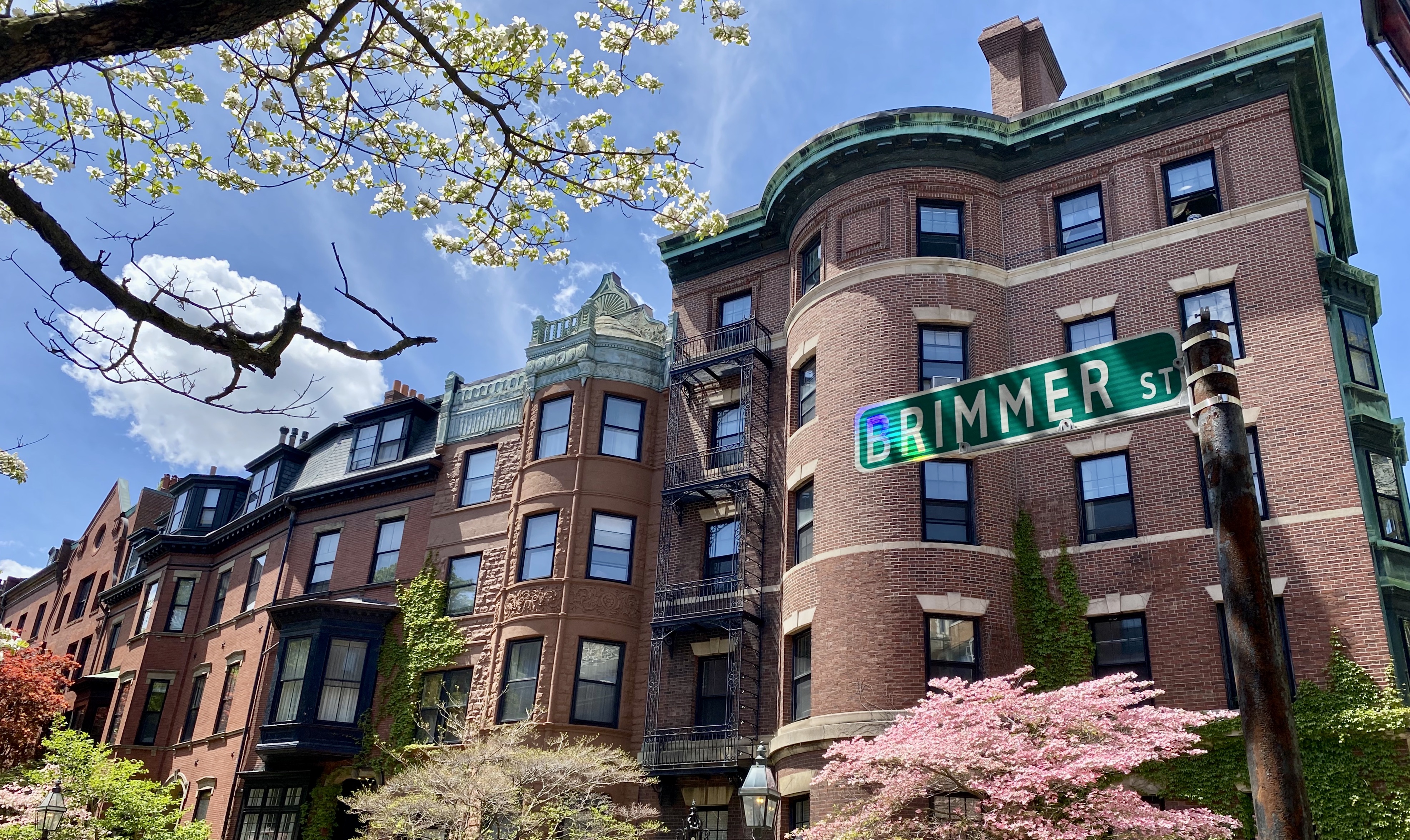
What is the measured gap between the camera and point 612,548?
28812mm

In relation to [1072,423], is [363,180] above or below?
above

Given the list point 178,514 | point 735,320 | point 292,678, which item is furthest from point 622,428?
point 178,514

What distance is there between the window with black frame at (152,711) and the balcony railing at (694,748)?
70.3 ft

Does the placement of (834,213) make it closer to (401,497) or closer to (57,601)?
(401,497)

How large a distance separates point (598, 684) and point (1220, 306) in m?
16.5

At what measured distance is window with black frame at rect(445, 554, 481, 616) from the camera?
30141 millimetres

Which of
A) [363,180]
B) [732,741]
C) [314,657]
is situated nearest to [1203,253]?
[732,741]

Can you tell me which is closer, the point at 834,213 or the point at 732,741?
the point at 732,741

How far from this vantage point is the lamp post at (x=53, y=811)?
22016 millimetres

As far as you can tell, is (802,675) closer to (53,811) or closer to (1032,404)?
(53,811)

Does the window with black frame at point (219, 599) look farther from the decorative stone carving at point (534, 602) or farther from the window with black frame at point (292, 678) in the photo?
the decorative stone carving at point (534, 602)

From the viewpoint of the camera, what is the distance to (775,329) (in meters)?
29.1

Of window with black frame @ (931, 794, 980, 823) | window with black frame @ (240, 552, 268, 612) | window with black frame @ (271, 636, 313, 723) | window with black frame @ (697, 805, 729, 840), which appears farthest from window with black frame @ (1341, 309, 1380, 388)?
window with black frame @ (240, 552, 268, 612)

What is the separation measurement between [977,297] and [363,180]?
668 inches
